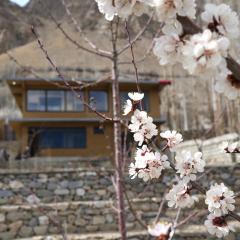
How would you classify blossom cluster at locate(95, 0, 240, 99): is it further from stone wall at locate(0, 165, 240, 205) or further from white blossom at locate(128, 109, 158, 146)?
stone wall at locate(0, 165, 240, 205)

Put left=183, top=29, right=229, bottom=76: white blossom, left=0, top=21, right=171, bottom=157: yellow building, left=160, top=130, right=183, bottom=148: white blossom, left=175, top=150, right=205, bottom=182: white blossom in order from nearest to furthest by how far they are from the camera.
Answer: left=183, top=29, right=229, bottom=76: white blossom
left=175, top=150, right=205, bottom=182: white blossom
left=160, top=130, right=183, bottom=148: white blossom
left=0, top=21, right=171, bottom=157: yellow building

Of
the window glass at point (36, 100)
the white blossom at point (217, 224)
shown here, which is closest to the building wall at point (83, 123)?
the window glass at point (36, 100)

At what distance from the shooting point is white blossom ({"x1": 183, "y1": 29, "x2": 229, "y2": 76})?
4.63 feet

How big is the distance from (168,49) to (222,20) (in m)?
0.19

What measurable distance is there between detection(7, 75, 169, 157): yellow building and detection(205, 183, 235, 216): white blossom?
16665mm

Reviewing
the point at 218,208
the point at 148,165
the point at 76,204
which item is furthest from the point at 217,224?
the point at 76,204


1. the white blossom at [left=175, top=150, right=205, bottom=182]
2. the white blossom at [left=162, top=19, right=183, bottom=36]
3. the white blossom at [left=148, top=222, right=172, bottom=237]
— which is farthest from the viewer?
the white blossom at [left=175, top=150, right=205, bottom=182]

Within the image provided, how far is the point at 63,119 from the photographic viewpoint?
19.0 m

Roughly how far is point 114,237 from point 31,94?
11.0 meters

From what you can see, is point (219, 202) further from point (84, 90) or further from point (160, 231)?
point (84, 90)

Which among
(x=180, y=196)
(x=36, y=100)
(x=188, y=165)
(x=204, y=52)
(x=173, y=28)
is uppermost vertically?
(x=36, y=100)

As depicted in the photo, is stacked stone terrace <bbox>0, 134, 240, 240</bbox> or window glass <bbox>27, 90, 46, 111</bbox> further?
window glass <bbox>27, 90, 46, 111</bbox>

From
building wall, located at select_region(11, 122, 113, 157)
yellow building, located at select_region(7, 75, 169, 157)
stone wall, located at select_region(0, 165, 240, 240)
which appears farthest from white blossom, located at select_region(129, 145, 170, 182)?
building wall, located at select_region(11, 122, 113, 157)

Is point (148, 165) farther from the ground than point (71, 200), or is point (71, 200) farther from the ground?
point (148, 165)
